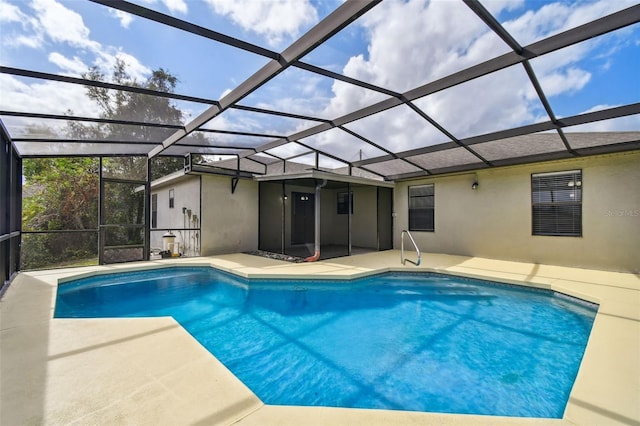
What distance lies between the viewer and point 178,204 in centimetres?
1063

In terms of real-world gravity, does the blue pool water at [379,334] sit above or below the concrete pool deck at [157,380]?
below

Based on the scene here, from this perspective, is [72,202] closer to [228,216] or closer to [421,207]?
[228,216]

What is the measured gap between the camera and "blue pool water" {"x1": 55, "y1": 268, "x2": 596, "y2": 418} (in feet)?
8.70

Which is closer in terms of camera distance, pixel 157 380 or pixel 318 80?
pixel 157 380

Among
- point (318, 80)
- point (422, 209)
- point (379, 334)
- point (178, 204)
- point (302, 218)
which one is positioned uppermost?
point (318, 80)

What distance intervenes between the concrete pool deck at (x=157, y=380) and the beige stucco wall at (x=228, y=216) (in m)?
4.84

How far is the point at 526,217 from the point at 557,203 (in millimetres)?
761

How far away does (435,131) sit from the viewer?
6316 millimetres

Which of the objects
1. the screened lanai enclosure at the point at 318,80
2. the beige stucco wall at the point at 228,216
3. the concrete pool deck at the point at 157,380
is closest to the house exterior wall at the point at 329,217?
the beige stucco wall at the point at 228,216

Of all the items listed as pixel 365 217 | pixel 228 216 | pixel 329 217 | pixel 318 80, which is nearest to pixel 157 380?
pixel 318 80

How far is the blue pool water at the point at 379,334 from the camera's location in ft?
8.70

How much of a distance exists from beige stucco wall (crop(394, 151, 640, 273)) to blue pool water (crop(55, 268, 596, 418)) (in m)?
2.69

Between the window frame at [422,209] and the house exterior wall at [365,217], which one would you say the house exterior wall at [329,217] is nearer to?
the house exterior wall at [365,217]

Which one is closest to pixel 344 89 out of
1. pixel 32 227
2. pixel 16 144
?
pixel 16 144
